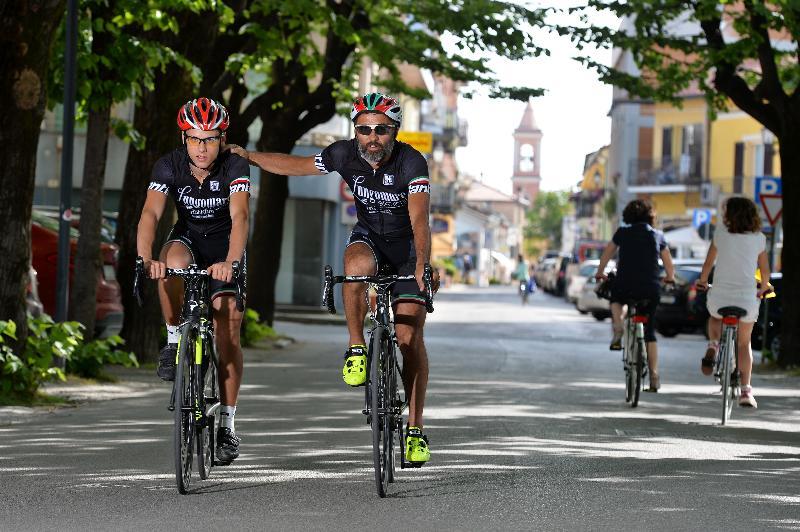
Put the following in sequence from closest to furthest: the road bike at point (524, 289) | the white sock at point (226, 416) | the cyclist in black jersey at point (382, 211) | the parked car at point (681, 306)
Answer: the cyclist in black jersey at point (382, 211) < the white sock at point (226, 416) < the parked car at point (681, 306) < the road bike at point (524, 289)

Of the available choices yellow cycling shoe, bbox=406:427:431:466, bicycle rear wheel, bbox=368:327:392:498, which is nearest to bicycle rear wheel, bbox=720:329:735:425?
yellow cycling shoe, bbox=406:427:431:466

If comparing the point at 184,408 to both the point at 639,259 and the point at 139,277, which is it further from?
the point at 639,259

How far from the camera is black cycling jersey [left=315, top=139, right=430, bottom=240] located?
8.57m

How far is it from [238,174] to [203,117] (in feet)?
1.11

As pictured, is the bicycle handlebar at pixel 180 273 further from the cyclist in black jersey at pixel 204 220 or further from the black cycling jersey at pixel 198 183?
the black cycling jersey at pixel 198 183

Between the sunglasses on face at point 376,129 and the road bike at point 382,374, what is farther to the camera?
the sunglasses on face at point 376,129

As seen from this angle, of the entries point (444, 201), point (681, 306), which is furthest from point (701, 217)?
point (444, 201)

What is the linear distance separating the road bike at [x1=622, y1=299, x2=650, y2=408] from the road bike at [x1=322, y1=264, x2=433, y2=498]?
6.85 m

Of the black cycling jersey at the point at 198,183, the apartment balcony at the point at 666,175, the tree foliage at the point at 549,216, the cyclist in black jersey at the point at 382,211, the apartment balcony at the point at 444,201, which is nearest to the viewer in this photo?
the cyclist in black jersey at the point at 382,211

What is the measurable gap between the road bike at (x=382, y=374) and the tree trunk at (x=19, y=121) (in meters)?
5.40

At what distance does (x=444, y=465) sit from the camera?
9.85 meters

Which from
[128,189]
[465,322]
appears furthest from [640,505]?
[465,322]

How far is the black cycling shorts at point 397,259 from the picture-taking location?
8734 mm

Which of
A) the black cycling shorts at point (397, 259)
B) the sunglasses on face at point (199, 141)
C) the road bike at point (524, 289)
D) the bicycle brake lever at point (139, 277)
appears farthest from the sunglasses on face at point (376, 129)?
the road bike at point (524, 289)
